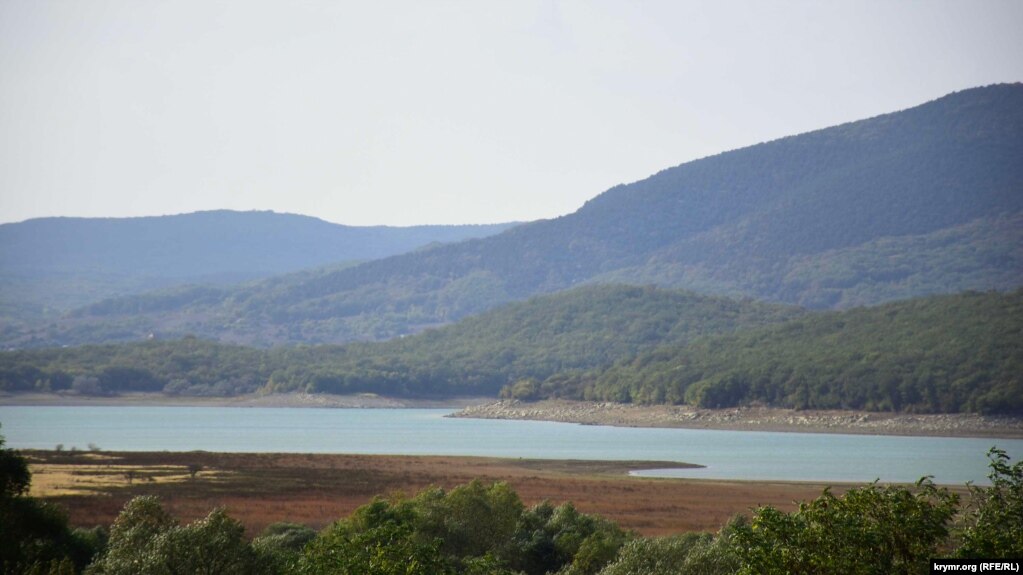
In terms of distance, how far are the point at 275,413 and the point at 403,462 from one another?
306ft

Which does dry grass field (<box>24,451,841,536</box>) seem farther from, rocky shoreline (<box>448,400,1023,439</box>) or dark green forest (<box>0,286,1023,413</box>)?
dark green forest (<box>0,286,1023,413</box>)

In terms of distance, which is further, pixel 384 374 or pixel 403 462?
pixel 384 374

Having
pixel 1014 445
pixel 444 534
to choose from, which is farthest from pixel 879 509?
pixel 1014 445

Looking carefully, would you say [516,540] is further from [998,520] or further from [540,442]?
[540,442]

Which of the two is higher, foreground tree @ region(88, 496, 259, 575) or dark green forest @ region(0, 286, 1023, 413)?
dark green forest @ region(0, 286, 1023, 413)

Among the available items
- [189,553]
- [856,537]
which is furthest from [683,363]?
[856,537]

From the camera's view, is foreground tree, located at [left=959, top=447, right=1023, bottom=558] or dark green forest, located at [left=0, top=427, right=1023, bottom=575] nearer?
foreground tree, located at [left=959, top=447, right=1023, bottom=558]

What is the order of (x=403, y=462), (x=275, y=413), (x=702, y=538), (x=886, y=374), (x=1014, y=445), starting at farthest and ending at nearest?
1. (x=275, y=413)
2. (x=886, y=374)
3. (x=1014, y=445)
4. (x=403, y=462)
5. (x=702, y=538)

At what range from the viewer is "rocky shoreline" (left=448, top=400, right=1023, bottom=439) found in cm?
10488

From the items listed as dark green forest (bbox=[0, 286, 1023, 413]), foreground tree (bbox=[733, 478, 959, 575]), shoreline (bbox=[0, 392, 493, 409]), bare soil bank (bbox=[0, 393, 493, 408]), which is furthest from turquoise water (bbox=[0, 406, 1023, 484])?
foreground tree (bbox=[733, 478, 959, 575])

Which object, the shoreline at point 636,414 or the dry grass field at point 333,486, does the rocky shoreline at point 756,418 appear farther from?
the dry grass field at point 333,486

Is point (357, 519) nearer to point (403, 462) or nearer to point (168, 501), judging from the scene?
point (168, 501)

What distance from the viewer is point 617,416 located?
140 m

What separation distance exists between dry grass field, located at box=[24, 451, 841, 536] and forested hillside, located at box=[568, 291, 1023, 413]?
50220 millimetres
